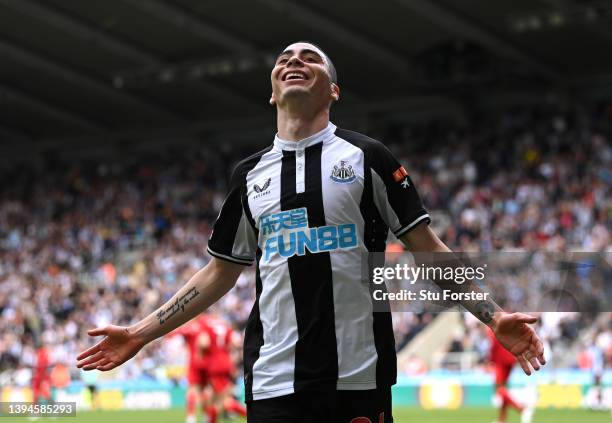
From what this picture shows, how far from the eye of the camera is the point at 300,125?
4.86m

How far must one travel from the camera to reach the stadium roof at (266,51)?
3044cm

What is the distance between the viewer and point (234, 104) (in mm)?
40656

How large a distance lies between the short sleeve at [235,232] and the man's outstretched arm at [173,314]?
59mm

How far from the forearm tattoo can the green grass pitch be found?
14.6 meters

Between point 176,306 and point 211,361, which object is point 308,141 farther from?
point 211,361

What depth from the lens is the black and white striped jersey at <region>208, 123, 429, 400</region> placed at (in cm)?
459

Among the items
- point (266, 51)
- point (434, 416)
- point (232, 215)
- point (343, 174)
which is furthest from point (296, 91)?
point (266, 51)

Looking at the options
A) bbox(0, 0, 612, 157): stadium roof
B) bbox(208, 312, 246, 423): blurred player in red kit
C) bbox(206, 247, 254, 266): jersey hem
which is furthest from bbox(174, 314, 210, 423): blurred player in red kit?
bbox(0, 0, 612, 157): stadium roof

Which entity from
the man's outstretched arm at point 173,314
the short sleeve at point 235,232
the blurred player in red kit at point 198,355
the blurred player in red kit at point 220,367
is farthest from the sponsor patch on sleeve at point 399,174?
the blurred player in red kit at point 220,367

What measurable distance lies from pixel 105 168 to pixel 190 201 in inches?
280

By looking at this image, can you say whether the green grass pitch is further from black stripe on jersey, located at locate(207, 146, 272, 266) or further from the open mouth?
the open mouth

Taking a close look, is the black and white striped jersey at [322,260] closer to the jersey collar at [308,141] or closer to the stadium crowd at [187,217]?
the jersey collar at [308,141]

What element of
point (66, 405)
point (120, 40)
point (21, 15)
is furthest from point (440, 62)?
point (66, 405)

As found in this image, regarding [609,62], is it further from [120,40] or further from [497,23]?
[120,40]
